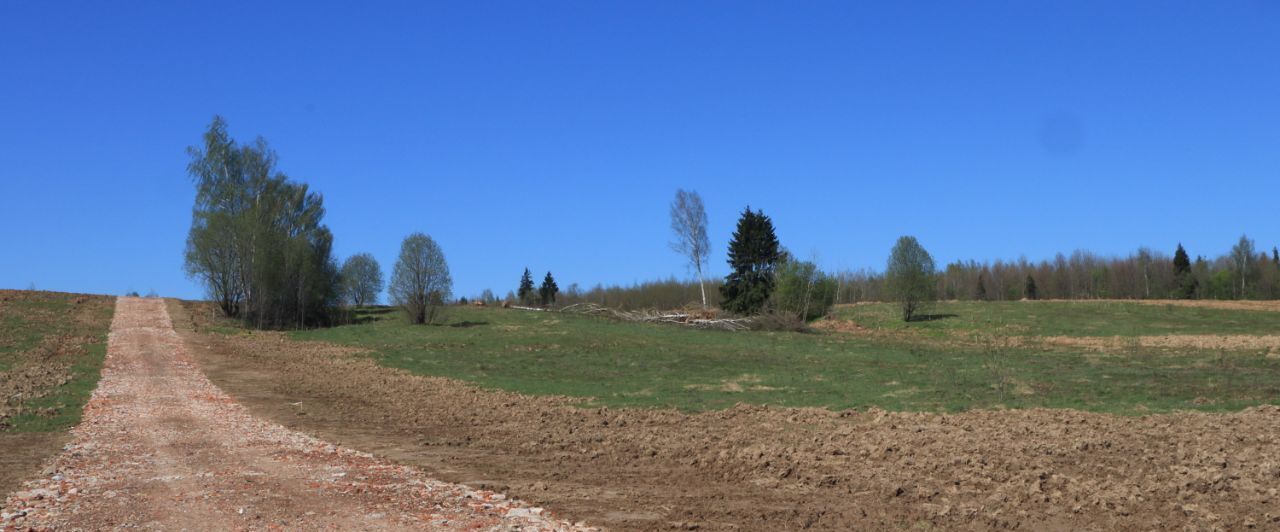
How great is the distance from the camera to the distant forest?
85.9 m

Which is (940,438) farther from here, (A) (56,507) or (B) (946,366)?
(B) (946,366)

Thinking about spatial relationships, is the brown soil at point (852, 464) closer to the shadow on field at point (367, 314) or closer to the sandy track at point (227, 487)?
the sandy track at point (227, 487)

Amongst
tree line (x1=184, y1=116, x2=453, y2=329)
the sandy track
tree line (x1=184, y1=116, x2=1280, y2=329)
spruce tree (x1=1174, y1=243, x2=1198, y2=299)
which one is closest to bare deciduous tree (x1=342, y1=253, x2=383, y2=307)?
tree line (x1=184, y1=116, x2=1280, y2=329)

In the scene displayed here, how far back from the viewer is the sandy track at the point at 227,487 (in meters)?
8.50

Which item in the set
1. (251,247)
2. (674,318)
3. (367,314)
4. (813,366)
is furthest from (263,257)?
(813,366)

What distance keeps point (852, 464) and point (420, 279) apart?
40.6 metres

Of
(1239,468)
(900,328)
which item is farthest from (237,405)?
(900,328)

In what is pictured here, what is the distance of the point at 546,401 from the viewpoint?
1916 cm

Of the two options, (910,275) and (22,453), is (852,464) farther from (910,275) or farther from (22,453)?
(910,275)

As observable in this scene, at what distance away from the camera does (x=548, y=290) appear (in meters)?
91.9

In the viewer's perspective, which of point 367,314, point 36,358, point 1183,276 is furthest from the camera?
point 1183,276

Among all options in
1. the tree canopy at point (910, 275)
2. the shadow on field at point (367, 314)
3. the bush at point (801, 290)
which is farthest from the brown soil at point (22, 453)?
the tree canopy at point (910, 275)

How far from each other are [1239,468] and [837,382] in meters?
12.4

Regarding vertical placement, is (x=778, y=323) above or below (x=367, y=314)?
below
